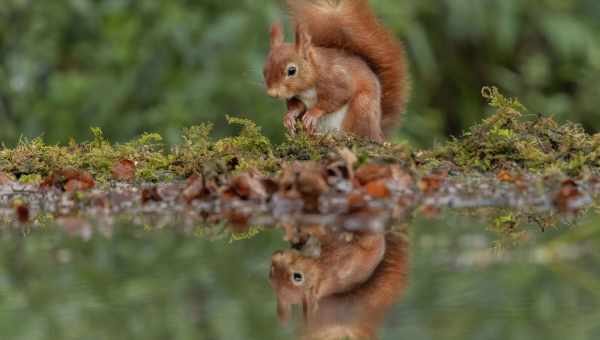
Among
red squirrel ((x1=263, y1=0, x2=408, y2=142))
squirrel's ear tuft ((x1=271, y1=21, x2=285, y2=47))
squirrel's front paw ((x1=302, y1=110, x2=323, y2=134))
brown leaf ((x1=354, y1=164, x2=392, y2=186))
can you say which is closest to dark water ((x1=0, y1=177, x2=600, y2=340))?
brown leaf ((x1=354, y1=164, x2=392, y2=186))

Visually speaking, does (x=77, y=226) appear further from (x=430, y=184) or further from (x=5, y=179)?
(x=430, y=184)

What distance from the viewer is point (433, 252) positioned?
2.65 metres

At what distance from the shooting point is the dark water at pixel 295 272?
5.97 ft

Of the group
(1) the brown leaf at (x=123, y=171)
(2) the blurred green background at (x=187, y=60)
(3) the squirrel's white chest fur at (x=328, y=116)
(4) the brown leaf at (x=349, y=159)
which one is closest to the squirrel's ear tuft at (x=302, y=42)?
(3) the squirrel's white chest fur at (x=328, y=116)

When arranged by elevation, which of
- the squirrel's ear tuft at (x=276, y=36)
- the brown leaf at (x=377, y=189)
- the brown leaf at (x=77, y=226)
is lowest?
the brown leaf at (x=77, y=226)

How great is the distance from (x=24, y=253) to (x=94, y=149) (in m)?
1.66

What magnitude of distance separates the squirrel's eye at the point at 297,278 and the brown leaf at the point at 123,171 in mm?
1755

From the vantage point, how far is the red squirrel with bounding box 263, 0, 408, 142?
182 inches

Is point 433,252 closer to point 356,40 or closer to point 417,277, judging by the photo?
point 417,277

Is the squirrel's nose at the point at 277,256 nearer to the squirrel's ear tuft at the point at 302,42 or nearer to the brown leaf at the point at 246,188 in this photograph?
the brown leaf at the point at 246,188

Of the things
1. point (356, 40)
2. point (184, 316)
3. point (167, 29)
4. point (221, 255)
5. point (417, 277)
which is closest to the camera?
point (184, 316)

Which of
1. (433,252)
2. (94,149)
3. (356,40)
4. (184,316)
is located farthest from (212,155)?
(184,316)

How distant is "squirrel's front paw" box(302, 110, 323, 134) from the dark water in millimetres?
1091

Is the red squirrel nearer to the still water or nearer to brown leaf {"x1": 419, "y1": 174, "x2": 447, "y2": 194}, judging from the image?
brown leaf {"x1": 419, "y1": 174, "x2": 447, "y2": 194}
